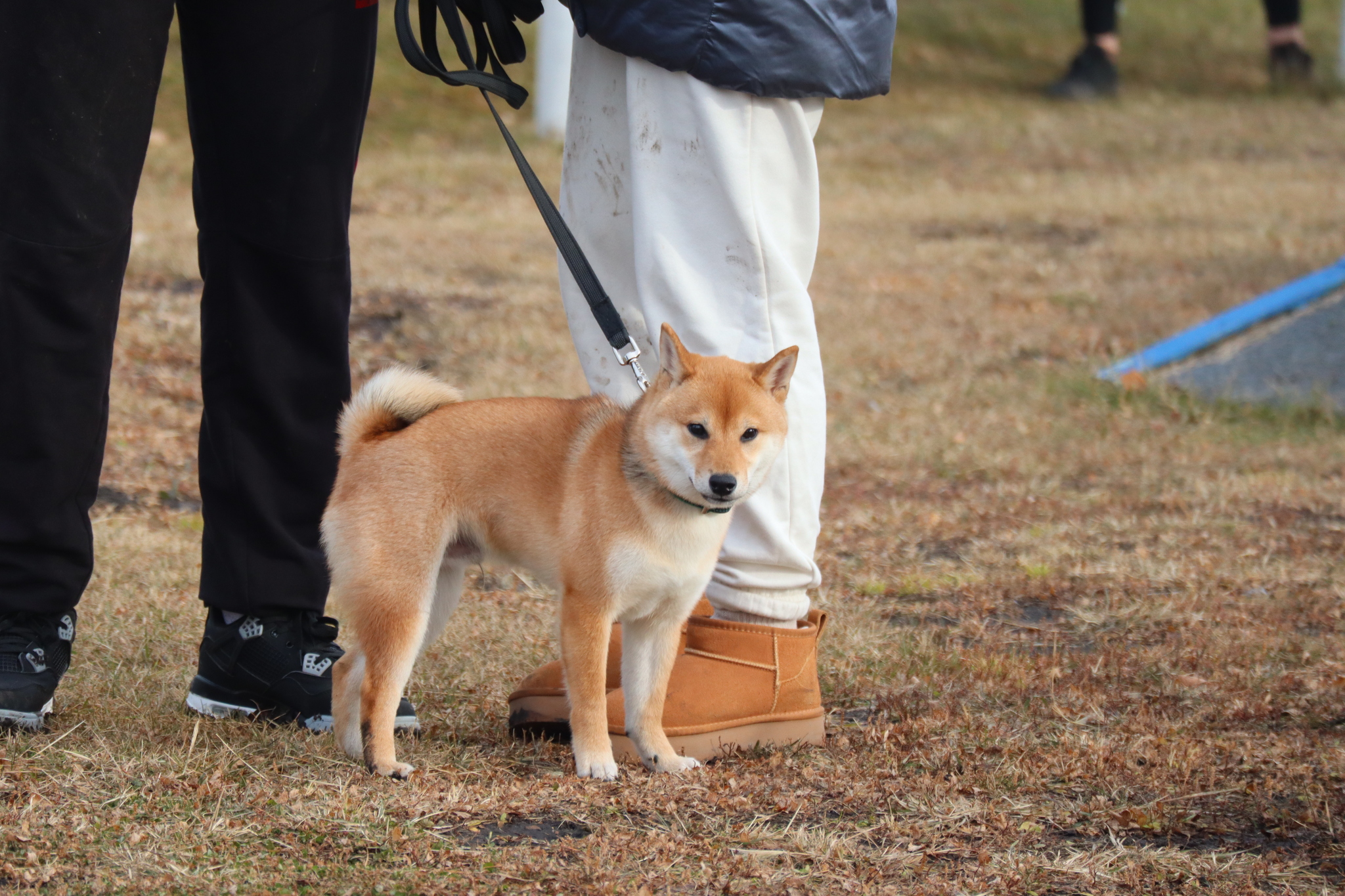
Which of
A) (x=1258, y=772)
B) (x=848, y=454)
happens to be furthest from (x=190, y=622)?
(x=848, y=454)

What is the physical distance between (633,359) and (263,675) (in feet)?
3.26

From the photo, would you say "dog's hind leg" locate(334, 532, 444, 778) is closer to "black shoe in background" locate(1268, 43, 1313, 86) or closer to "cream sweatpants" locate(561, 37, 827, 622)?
"cream sweatpants" locate(561, 37, 827, 622)

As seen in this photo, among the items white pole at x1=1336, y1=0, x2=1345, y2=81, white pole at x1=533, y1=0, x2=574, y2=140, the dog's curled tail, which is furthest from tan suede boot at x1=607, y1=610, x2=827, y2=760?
white pole at x1=1336, y1=0, x2=1345, y2=81

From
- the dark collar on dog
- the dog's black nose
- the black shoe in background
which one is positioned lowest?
the dark collar on dog

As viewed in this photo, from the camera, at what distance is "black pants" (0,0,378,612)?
2420mm

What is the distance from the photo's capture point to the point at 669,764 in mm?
2586

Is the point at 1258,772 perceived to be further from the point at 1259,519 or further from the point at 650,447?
the point at 1259,519

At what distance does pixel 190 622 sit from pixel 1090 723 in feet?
7.06

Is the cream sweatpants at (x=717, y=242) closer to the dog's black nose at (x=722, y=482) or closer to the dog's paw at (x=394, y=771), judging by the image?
the dog's black nose at (x=722, y=482)

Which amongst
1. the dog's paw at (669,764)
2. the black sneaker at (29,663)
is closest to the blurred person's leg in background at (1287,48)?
the dog's paw at (669,764)

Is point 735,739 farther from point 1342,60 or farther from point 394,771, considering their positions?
point 1342,60

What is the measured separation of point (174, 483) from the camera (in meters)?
4.97

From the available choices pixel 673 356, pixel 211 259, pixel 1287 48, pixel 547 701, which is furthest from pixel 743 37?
pixel 1287 48

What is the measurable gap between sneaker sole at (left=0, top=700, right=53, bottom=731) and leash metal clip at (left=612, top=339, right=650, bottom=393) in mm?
1246
